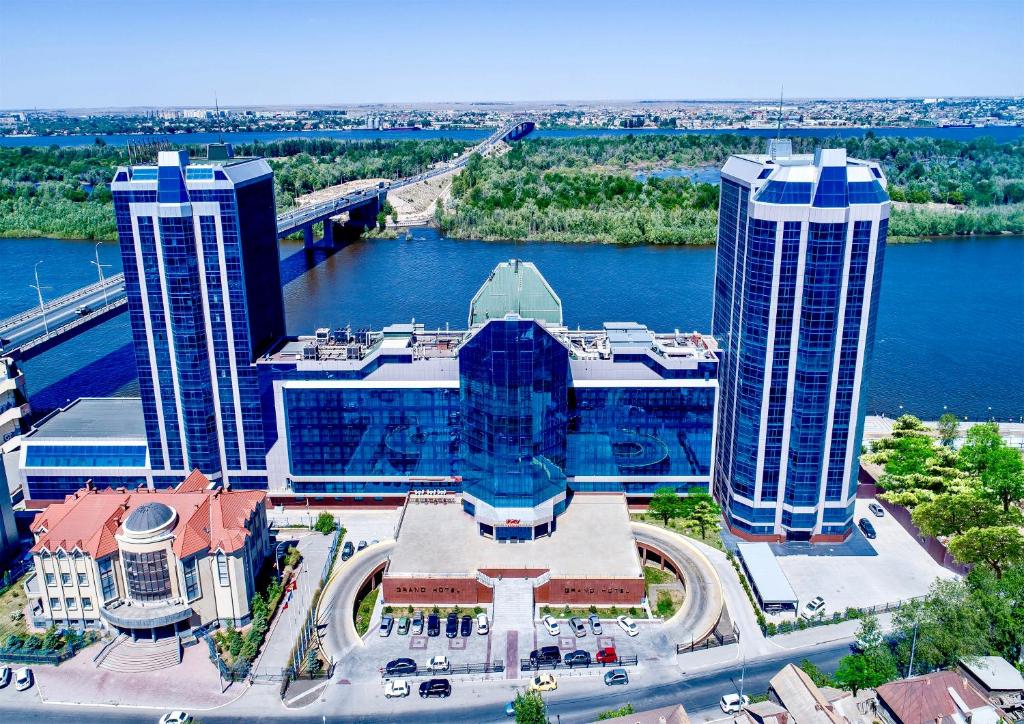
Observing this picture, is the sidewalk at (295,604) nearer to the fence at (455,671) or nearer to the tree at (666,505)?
the fence at (455,671)

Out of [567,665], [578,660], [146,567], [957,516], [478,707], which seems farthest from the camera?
[957,516]

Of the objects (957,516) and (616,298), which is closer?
(957,516)

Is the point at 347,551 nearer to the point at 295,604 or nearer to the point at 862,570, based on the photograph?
the point at 295,604

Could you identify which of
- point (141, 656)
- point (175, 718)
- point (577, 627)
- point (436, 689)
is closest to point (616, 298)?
point (577, 627)

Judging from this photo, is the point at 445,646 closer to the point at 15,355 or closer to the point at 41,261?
the point at 15,355

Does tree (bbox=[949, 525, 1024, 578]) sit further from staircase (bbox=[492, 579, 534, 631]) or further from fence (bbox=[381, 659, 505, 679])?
fence (bbox=[381, 659, 505, 679])

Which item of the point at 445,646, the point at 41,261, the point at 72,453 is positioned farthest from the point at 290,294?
the point at 445,646

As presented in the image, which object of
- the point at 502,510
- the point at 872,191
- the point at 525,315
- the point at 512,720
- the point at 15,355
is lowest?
the point at 512,720

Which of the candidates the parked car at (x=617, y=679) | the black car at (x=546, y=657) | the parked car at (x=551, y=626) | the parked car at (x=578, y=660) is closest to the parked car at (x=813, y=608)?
the parked car at (x=617, y=679)
